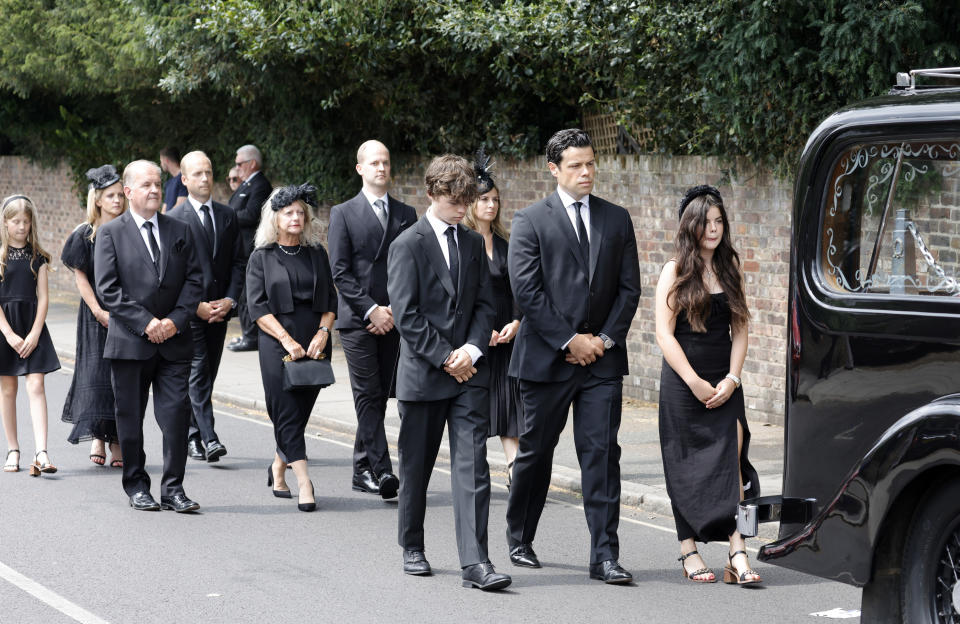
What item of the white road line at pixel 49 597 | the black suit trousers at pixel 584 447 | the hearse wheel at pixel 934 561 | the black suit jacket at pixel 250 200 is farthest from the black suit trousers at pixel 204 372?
the hearse wheel at pixel 934 561

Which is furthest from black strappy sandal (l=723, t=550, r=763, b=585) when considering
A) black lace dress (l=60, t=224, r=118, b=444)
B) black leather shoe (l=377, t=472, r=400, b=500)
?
black lace dress (l=60, t=224, r=118, b=444)

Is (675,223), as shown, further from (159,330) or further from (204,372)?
(159,330)

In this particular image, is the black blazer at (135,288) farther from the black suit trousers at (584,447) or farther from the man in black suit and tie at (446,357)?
the black suit trousers at (584,447)

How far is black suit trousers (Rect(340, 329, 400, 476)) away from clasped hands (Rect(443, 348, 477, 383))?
2.14m

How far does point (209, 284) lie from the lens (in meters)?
10.1

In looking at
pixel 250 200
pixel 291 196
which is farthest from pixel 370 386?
pixel 250 200

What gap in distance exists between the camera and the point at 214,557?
7.26 meters

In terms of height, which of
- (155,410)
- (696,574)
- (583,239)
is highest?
(583,239)

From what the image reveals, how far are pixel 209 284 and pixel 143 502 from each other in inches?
85.5

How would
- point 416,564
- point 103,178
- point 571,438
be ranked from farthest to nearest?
point 571,438 < point 103,178 < point 416,564

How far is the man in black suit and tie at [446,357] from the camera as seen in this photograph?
6.69 m

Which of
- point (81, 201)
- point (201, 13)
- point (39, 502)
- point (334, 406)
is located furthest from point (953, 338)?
point (81, 201)

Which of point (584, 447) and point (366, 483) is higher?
point (584, 447)

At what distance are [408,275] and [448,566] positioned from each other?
1563 millimetres
